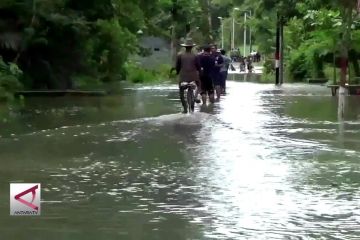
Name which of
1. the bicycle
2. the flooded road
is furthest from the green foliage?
the bicycle

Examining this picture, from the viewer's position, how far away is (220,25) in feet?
446

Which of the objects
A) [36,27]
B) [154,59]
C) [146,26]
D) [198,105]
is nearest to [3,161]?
[198,105]

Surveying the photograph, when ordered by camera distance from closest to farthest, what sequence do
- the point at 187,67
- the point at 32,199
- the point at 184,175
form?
the point at 32,199
the point at 184,175
the point at 187,67

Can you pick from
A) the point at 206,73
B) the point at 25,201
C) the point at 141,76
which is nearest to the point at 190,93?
the point at 206,73

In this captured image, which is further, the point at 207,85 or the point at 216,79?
the point at 216,79

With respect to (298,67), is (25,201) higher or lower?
lower

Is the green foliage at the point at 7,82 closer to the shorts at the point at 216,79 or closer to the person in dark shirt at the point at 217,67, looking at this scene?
the person in dark shirt at the point at 217,67

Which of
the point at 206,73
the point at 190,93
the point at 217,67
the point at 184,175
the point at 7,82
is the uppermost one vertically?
the point at 217,67

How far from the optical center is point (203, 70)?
22.6m

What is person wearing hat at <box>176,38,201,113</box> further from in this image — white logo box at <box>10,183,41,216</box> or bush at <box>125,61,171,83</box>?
bush at <box>125,61,171,83</box>

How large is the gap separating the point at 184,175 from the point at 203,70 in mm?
12747

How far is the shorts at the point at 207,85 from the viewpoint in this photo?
22.5m

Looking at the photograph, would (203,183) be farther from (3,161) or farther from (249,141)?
(249,141)

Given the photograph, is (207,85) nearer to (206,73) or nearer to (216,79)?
(206,73)
